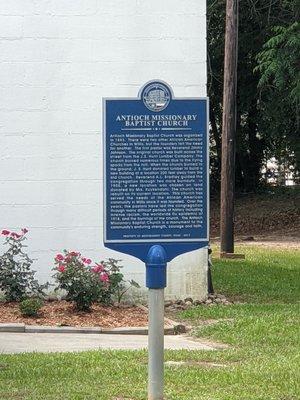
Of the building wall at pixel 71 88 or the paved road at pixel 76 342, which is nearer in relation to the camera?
the paved road at pixel 76 342

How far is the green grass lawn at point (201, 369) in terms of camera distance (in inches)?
327

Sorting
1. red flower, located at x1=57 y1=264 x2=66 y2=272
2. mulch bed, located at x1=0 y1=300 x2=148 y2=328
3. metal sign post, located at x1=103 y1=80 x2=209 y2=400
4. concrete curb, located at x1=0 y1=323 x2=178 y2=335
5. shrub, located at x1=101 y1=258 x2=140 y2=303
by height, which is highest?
metal sign post, located at x1=103 y1=80 x2=209 y2=400

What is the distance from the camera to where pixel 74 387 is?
8.48 m

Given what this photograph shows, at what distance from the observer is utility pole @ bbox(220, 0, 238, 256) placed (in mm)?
23781

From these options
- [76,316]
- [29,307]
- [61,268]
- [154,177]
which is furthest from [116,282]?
[154,177]

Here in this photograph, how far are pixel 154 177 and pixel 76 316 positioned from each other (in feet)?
20.0

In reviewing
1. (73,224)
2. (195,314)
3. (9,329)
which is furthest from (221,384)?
(73,224)

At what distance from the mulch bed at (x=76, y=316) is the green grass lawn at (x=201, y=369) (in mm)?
762

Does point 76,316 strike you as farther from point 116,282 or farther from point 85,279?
point 116,282

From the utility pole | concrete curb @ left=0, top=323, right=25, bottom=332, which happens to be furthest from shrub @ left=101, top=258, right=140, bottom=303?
the utility pole

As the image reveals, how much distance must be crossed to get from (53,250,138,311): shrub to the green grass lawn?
3.67ft

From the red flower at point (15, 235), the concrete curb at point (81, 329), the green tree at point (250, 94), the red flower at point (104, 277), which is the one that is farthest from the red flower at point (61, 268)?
the green tree at point (250, 94)

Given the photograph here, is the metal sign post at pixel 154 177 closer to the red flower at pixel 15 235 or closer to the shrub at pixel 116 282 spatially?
the shrub at pixel 116 282

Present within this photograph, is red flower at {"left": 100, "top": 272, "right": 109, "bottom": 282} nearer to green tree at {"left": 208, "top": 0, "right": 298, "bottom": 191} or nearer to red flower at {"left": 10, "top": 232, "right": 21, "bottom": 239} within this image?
red flower at {"left": 10, "top": 232, "right": 21, "bottom": 239}
